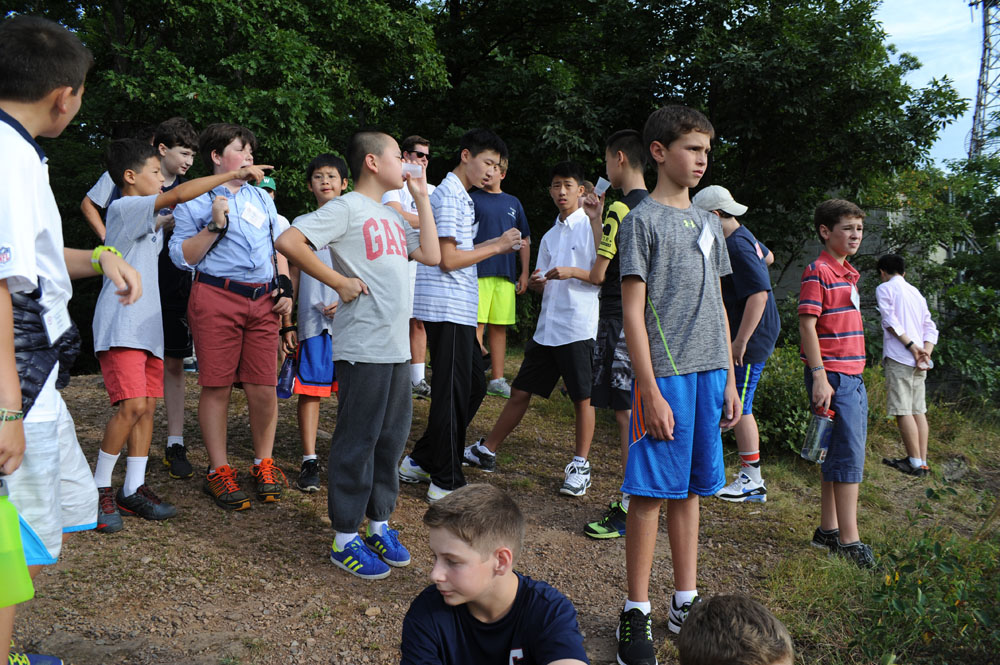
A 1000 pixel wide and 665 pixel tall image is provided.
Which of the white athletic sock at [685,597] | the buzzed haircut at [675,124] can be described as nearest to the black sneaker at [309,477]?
the white athletic sock at [685,597]

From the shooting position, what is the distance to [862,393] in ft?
13.2

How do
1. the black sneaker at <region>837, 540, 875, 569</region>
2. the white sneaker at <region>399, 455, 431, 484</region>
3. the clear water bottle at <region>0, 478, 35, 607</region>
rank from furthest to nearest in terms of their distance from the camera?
the white sneaker at <region>399, 455, 431, 484</region>, the black sneaker at <region>837, 540, 875, 569</region>, the clear water bottle at <region>0, 478, 35, 607</region>

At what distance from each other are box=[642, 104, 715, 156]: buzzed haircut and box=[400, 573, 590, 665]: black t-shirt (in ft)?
6.11

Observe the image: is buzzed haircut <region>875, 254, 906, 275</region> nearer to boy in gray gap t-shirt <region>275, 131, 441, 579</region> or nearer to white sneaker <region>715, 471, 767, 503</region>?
white sneaker <region>715, 471, 767, 503</region>

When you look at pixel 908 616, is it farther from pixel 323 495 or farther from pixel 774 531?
pixel 323 495

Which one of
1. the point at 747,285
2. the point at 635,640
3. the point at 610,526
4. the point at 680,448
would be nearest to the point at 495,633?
the point at 635,640

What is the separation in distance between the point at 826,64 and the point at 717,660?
11604mm

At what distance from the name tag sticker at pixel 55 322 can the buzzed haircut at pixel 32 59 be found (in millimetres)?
589

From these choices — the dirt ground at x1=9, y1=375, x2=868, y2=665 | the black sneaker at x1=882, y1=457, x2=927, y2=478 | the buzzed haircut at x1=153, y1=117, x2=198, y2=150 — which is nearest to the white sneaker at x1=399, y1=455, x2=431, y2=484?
the dirt ground at x1=9, y1=375, x2=868, y2=665

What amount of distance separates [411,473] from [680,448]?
2.34 meters

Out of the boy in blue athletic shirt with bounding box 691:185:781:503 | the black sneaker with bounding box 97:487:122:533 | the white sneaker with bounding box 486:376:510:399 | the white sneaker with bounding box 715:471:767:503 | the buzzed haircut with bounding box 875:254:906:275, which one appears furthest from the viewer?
the white sneaker with bounding box 486:376:510:399

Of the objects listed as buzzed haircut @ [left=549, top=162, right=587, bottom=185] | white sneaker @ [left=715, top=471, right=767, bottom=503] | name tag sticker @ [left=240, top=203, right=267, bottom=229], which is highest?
buzzed haircut @ [left=549, top=162, right=587, bottom=185]

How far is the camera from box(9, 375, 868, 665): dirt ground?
2893 millimetres

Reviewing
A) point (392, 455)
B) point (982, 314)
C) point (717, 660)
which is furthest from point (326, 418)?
point (982, 314)
